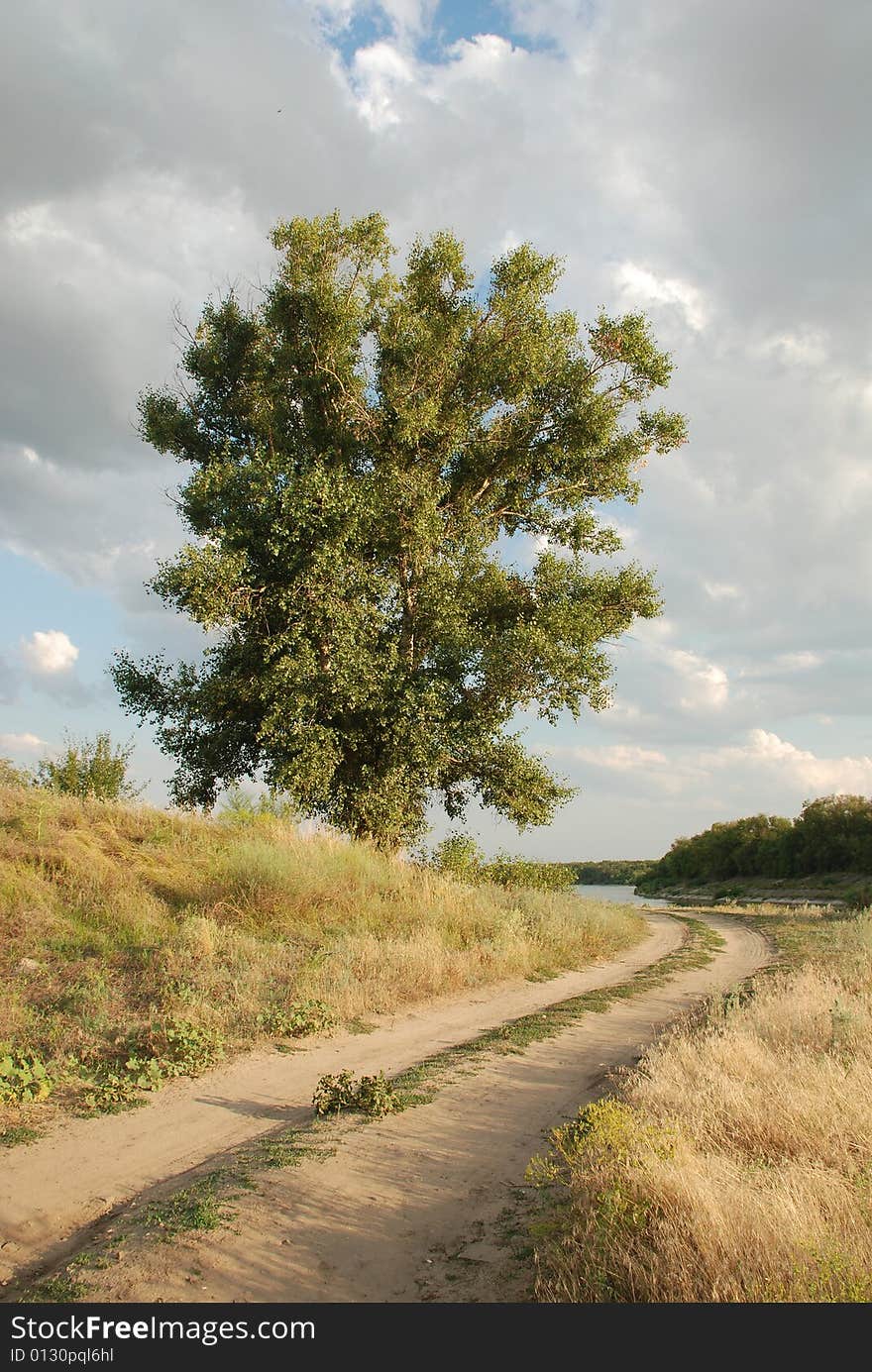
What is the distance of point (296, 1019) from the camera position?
9781 millimetres

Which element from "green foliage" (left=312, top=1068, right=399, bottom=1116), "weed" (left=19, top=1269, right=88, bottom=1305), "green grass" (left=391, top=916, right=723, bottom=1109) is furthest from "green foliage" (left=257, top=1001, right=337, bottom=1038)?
"weed" (left=19, top=1269, right=88, bottom=1305)

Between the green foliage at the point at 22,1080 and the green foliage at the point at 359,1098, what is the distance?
8.22 ft

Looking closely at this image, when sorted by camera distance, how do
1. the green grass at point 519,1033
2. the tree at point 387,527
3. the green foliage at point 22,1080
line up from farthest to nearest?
1. the tree at point 387,527
2. the green grass at point 519,1033
3. the green foliage at point 22,1080

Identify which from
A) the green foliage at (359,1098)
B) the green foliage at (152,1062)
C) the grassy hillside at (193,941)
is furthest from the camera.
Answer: the grassy hillside at (193,941)

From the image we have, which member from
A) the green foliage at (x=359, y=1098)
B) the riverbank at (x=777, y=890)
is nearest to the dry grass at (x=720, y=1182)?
the green foliage at (x=359, y=1098)

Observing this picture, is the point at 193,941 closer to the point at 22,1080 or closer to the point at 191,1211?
the point at 22,1080

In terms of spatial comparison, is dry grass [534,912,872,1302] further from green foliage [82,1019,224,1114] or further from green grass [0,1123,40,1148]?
green grass [0,1123,40,1148]

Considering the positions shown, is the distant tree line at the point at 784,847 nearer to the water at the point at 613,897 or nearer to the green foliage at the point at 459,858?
the water at the point at 613,897

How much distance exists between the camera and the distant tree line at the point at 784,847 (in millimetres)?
80250

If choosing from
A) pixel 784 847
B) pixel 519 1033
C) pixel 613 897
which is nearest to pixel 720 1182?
pixel 519 1033

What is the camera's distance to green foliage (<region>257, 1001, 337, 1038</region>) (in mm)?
9688

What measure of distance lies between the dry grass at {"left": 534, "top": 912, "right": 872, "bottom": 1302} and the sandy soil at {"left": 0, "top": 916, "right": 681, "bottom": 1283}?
2.71 m
